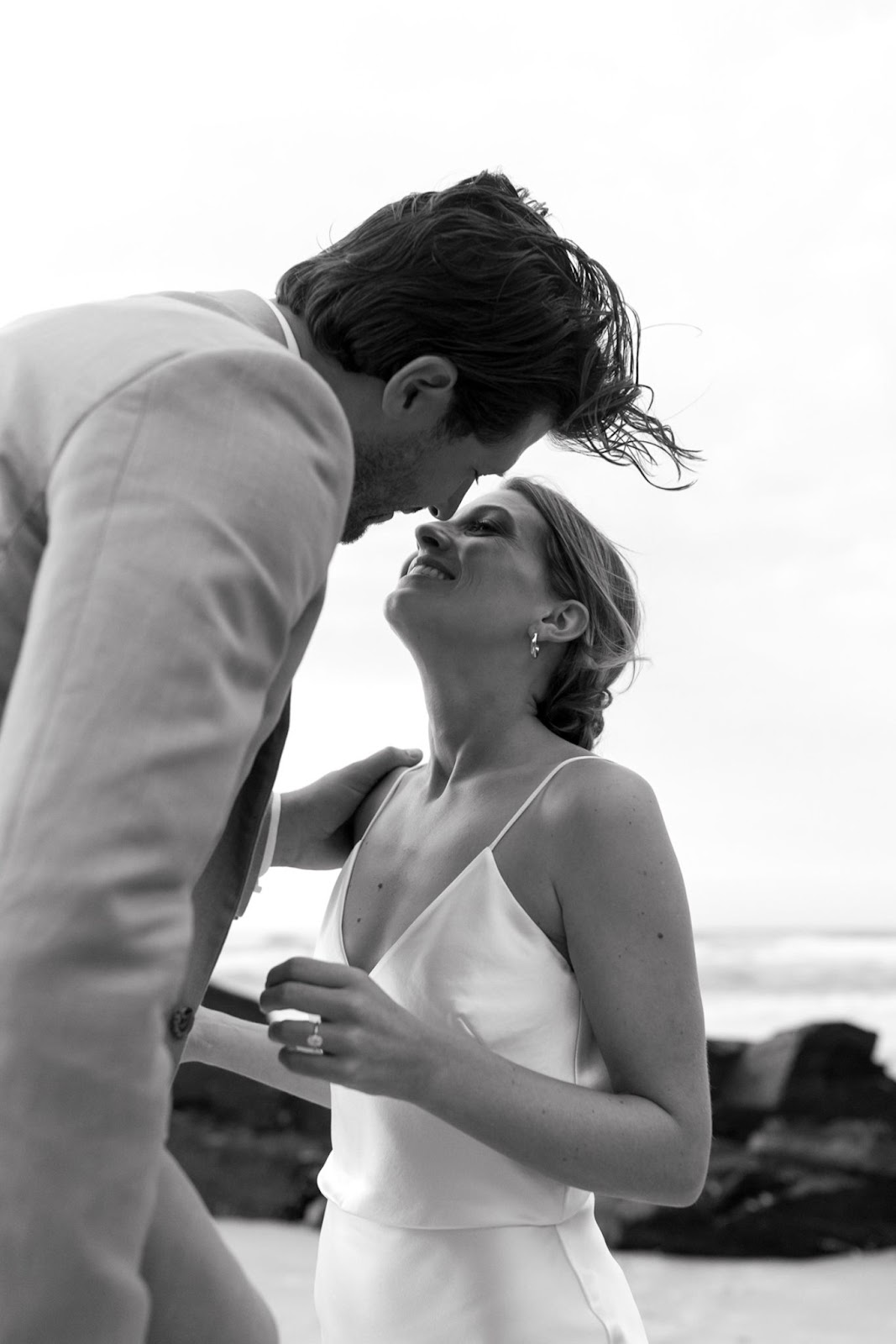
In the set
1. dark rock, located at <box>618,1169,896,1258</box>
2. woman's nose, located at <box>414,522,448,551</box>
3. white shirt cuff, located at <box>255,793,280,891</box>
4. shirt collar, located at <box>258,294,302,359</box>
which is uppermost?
shirt collar, located at <box>258,294,302,359</box>

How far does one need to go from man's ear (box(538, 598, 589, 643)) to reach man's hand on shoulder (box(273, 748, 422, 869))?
0.36m

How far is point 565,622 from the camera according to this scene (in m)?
2.02

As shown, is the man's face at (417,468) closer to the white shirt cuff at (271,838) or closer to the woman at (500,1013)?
the woman at (500,1013)

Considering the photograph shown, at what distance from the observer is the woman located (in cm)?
158

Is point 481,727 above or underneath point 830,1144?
above

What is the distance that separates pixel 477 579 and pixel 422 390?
0.53m

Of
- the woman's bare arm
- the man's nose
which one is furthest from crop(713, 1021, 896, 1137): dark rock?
the man's nose

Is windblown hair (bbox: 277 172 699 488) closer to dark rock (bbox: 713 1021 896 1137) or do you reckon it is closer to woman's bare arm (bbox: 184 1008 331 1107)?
woman's bare arm (bbox: 184 1008 331 1107)

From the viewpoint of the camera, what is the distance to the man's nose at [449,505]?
1.60m

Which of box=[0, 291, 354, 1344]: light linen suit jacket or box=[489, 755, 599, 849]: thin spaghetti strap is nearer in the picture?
box=[0, 291, 354, 1344]: light linen suit jacket

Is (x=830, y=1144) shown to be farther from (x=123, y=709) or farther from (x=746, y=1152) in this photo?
(x=123, y=709)

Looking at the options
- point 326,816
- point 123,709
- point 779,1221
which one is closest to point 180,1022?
point 123,709

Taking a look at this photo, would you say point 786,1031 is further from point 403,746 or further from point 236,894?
Answer: point 236,894

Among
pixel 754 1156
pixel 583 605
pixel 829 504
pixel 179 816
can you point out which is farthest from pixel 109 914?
pixel 829 504
